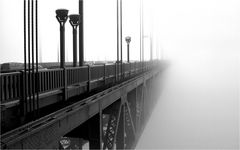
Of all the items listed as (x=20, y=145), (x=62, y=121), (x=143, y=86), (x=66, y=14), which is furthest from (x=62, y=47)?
(x=143, y=86)

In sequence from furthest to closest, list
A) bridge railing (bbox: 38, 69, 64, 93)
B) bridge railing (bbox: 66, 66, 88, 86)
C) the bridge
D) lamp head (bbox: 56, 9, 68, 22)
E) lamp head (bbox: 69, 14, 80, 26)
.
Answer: lamp head (bbox: 69, 14, 80, 26)
lamp head (bbox: 56, 9, 68, 22)
bridge railing (bbox: 66, 66, 88, 86)
bridge railing (bbox: 38, 69, 64, 93)
the bridge

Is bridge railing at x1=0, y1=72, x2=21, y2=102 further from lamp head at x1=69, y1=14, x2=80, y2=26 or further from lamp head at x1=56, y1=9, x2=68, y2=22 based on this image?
lamp head at x1=69, y1=14, x2=80, y2=26

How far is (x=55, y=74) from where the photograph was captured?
7.75m

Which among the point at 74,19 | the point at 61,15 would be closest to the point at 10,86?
the point at 61,15

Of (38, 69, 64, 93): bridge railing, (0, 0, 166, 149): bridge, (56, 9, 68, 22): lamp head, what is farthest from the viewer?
(56, 9, 68, 22): lamp head

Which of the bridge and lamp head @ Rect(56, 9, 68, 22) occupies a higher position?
lamp head @ Rect(56, 9, 68, 22)

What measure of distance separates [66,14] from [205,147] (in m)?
34.1

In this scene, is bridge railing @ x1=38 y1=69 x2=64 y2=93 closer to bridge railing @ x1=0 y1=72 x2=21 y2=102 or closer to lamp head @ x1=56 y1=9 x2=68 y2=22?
Result: bridge railing @ x1=0 y1=72 x2=21 y2=102

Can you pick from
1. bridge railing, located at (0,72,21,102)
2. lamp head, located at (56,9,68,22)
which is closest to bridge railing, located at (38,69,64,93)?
bridge railing, located at (0,72,21,102)

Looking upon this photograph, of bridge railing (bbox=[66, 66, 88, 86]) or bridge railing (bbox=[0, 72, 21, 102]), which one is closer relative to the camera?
bridge railing (bbox=[0, 72, 21, 102])

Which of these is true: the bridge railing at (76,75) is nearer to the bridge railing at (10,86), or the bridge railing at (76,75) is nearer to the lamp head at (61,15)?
the lamp head at (61,15)

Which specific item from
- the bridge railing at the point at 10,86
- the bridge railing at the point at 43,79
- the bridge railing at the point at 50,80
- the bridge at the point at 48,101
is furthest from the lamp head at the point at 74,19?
the bridge railing at the point at 10,86

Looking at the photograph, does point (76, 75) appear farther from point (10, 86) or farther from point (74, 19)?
point (74, 19)

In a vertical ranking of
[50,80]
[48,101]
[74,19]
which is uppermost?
[74,19]
